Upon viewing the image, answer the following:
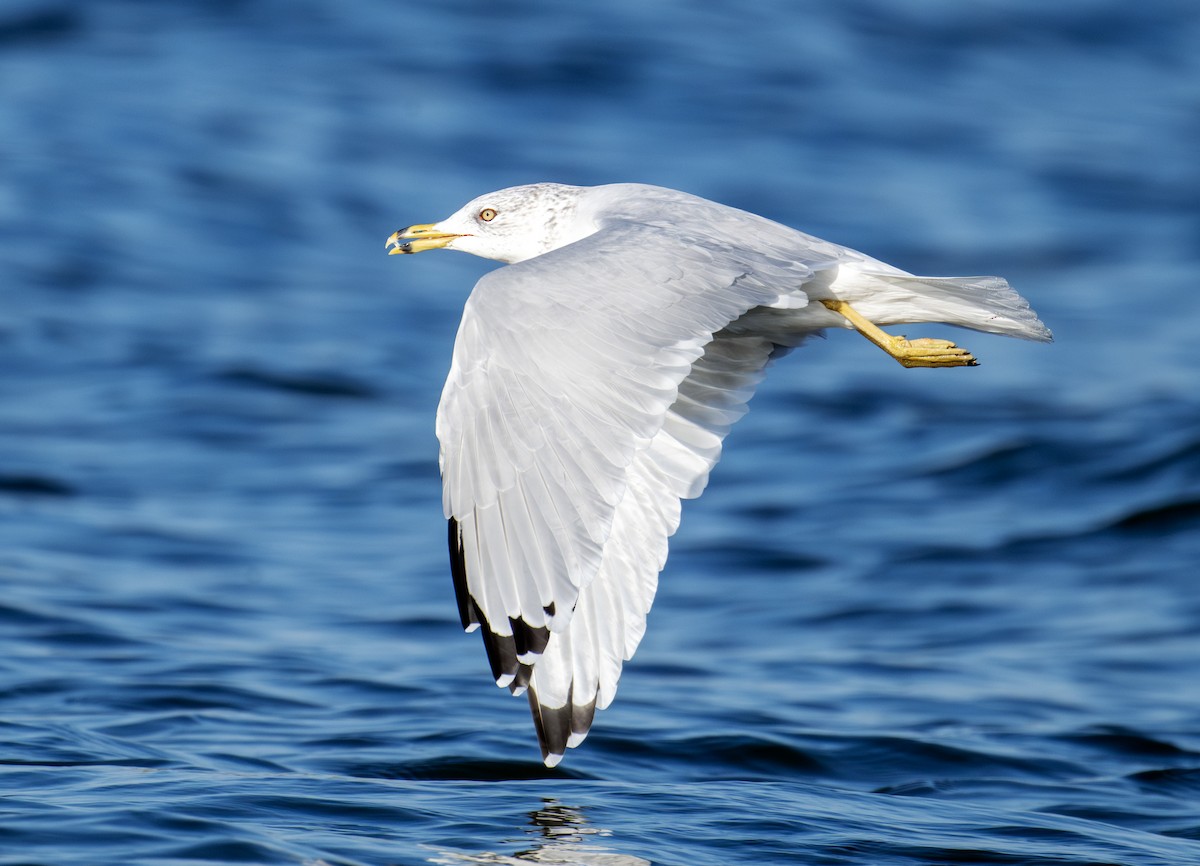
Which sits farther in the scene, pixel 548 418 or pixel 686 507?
pixel 686 507

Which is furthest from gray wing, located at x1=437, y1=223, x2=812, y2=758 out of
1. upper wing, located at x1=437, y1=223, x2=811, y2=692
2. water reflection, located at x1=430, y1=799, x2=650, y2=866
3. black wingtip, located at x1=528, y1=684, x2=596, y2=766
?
black wingtip, located at x1=528, y1=684, x2=596, y2=766

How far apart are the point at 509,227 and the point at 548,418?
1.84 m

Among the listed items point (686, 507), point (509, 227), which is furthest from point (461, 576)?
point (686, 507)

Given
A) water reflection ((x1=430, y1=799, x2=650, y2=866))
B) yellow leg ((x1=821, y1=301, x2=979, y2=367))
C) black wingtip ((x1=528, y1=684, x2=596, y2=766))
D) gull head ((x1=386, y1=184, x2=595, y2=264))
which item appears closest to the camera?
water reflection ((x1=430, y1=799, x2=650, y2=866))

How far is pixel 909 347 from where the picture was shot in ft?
18.6

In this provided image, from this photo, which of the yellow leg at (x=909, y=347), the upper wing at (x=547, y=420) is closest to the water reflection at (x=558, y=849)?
the upper wing at (x=547, y=420)

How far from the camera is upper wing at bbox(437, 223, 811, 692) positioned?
4.37m

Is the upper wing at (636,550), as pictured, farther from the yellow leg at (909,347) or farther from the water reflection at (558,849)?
the yellow leg at (909,347)

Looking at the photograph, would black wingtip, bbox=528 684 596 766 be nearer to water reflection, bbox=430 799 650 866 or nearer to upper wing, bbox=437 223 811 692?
water reflection, bbox=430 799 650 866

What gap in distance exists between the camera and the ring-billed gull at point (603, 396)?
4.40 meters

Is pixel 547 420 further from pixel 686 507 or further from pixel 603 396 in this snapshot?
pixel 686 507

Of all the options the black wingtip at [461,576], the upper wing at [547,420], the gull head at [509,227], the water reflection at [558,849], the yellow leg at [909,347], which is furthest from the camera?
the gull head at [509,227]

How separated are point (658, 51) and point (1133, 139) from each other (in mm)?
4406

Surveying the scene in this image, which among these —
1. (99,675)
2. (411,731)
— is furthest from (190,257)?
(411,731)
